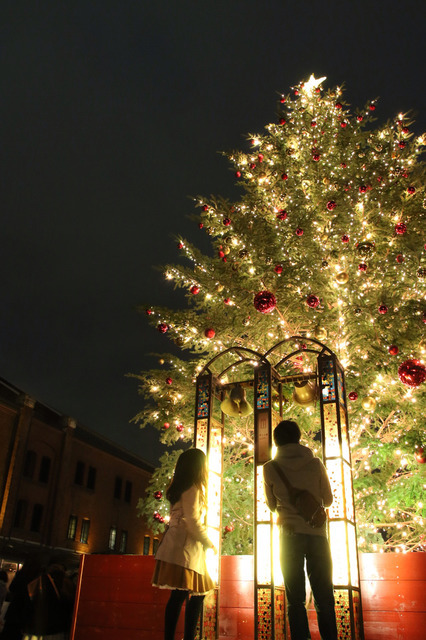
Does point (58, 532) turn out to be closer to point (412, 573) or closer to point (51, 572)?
point (51, 572)

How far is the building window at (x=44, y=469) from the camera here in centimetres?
2600

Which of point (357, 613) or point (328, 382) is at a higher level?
point (328, 382)

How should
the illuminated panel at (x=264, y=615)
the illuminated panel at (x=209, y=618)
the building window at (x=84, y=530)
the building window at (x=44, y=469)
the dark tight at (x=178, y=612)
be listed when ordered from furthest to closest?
1. the building window at (x=84, y=530)
2. the building window at (x=44, y=469)
3. the illuminated panel at (x=209, y=618)
4. the illuminated panel at (x=264, y=615)
5. the dark tight at (x=178, y=612)

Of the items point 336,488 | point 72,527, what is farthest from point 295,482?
point 72,527

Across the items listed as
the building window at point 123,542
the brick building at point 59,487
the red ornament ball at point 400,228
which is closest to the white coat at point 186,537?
the red ornament ball at point 400,228

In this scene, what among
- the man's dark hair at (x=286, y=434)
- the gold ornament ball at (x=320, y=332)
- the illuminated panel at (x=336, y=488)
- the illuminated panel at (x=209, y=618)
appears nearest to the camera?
the man's dark hair at (x=286, y=434)

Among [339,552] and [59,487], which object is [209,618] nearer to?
[339,552]

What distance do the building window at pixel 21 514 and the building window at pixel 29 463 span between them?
139 cm

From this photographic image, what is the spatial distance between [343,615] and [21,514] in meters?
23.3

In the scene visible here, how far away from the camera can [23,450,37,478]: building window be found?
984 inches

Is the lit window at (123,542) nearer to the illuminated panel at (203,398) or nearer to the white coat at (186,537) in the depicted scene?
the illuminated panel at (203,398)

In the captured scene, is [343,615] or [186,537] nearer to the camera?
[186,537]

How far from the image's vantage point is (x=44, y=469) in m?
26.3

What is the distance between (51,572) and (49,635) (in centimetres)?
67
